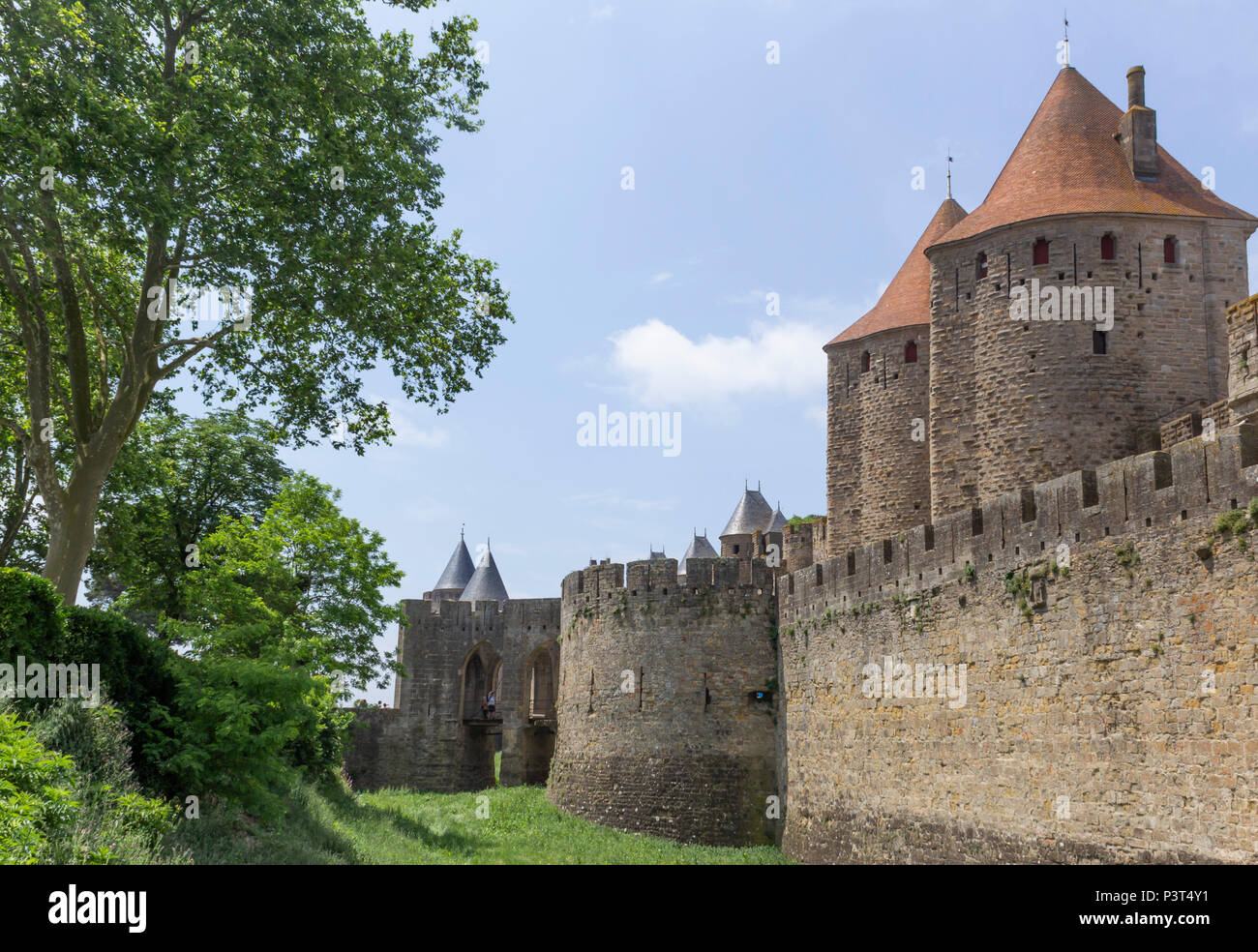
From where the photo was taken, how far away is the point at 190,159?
1606cm

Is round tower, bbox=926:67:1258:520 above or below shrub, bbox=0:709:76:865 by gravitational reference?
above

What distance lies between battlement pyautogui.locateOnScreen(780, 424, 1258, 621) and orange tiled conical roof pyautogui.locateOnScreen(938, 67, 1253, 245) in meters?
7.48

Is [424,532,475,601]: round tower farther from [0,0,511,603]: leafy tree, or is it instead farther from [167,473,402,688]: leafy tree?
[0,0,511,603]: leafy tree

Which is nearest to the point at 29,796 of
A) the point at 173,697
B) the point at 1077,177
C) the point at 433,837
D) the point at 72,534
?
the point at 173,697

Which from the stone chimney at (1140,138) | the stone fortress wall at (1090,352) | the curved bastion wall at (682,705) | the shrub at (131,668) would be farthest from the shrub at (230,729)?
the stone chimney at (1140,138)

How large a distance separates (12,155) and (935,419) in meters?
17.4

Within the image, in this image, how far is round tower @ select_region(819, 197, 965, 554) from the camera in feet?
85.6

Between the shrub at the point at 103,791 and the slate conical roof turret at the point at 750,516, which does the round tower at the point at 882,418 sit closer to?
the shrub at the point at 103,791

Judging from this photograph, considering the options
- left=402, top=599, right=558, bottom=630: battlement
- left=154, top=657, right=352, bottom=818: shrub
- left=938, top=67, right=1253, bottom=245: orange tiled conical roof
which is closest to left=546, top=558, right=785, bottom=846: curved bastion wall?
left=938, top=67, right=1253, bottom=245: orange tiled conical roof

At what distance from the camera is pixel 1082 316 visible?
71.4ft

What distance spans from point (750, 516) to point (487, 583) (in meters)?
13.5

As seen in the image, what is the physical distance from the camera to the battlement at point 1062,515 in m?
13.4
